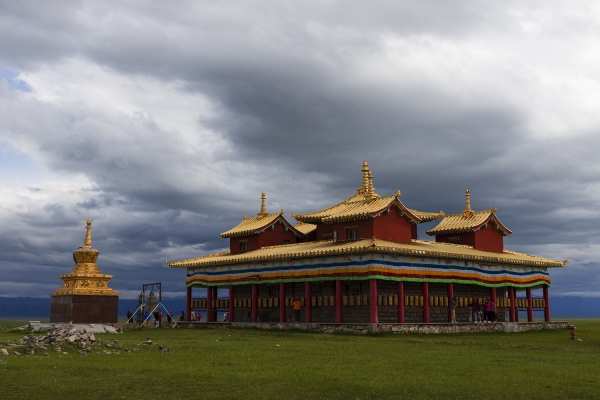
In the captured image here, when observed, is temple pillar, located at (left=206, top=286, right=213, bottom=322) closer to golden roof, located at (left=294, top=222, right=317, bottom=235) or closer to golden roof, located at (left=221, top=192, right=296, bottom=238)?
golden roof, located at (left=221, top=192, right=296, bottom=238)

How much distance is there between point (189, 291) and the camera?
6188 cm

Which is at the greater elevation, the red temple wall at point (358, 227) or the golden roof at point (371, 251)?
the red temple wall at point (358, 227)

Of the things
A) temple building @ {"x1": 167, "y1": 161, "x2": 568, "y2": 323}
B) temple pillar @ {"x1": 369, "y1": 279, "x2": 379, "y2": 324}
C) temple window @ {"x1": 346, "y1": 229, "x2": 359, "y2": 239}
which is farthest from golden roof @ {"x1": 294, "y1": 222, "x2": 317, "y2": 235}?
temple pillar @ {"x1": 369, "y1": 279, "x2": 379, "y2": 324}

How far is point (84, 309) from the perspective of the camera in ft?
145

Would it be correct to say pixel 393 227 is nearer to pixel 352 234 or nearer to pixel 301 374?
pixel 352 234

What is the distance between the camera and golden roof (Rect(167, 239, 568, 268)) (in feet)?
148

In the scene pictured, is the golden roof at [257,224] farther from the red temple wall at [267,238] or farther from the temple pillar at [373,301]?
the temple pillar at [373,301]

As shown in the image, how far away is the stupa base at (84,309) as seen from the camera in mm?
43812

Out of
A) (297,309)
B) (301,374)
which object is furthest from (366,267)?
(301,374)

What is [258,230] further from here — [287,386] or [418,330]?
[287,386]

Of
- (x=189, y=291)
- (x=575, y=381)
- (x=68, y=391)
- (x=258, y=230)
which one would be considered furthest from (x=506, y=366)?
(x=189, y=291)

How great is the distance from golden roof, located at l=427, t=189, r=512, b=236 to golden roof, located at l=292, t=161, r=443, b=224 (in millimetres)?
5901

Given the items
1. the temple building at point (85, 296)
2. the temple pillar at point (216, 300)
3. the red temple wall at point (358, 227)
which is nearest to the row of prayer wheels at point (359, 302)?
the temple pillar at point (216, 300)

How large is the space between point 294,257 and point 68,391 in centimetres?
3197
